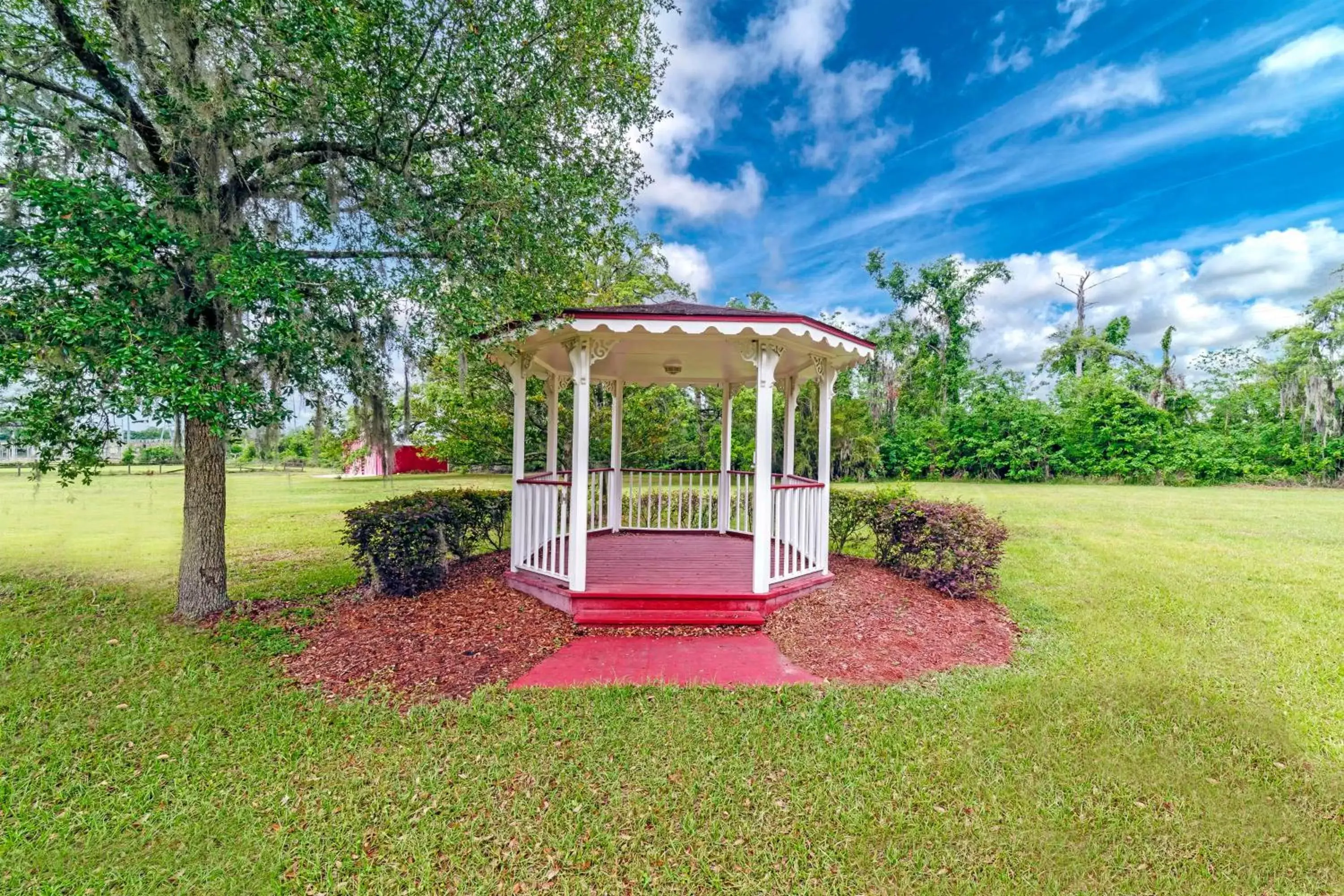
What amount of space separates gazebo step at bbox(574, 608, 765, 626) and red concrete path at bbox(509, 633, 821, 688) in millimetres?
158

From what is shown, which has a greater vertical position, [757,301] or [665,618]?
[757,301]

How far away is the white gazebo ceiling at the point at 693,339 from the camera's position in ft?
14.2

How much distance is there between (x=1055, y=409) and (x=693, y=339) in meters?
21.9

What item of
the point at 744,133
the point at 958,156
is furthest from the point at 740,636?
the point at 958,156

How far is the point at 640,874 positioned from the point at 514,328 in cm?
391

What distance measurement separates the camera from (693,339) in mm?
5047

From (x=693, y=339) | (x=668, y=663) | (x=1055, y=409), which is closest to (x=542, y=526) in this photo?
(x=668, y=663)

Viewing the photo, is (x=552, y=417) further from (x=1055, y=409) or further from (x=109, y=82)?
(x=1055, y=409)

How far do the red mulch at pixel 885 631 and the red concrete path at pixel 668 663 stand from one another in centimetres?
24

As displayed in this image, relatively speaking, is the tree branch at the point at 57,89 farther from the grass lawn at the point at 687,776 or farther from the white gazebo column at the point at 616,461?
the white gazebo column at the point at 616,461

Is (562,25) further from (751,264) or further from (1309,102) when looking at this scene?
(1309,102)

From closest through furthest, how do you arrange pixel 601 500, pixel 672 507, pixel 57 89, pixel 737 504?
pixel 57 89, pixel 601 500, pixel 737 504, pixel 672 507

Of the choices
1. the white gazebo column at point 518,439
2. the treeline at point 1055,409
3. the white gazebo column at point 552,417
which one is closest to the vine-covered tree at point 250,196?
the white gazebo column at point 518,439

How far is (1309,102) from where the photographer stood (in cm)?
1038
